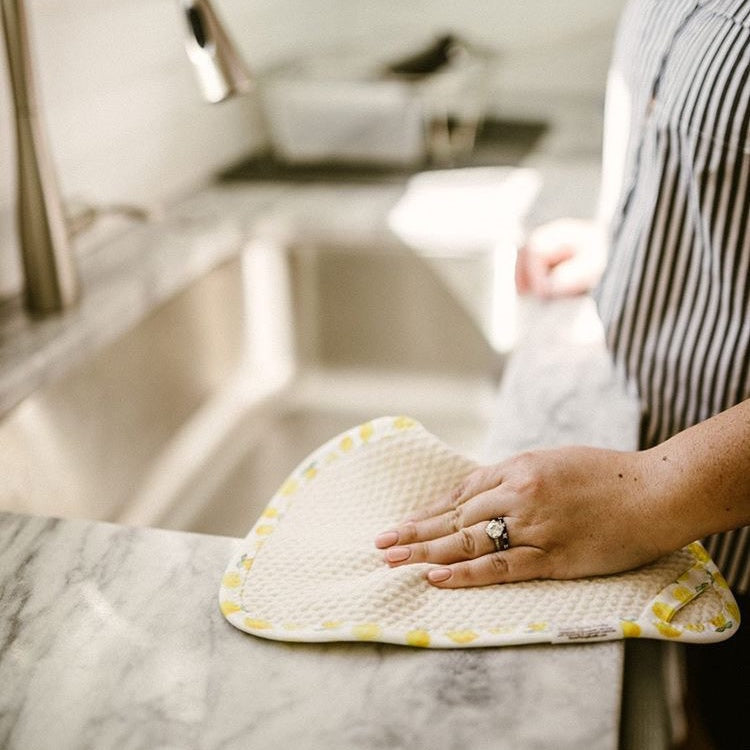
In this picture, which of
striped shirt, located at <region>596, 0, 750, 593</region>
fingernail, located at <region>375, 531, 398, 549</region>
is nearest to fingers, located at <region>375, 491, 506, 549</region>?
fingernail, located at <region>375, 531, 398, 549</region>

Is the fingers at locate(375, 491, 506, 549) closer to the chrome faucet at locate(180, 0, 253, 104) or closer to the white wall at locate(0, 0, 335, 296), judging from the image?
the chrome faucet at locate(180, 0, 253, 104)

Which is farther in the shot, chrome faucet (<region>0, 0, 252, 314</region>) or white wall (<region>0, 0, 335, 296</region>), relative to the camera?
white wall (<region>0, 0, 335, 296</region>)

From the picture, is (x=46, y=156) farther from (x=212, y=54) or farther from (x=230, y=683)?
(x=230, y=683)

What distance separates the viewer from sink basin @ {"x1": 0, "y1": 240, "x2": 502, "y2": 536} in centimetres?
108

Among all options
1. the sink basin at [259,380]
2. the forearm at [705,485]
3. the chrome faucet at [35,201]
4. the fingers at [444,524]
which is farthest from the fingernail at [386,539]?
the chrome faucet at [35,201]

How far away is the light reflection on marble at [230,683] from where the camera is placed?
478 millimetres

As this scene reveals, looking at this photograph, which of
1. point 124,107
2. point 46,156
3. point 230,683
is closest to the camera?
point 230,683

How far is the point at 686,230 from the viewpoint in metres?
0.81

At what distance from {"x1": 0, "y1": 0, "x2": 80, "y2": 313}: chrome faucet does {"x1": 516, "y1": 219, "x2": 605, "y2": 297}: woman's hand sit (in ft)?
1.81

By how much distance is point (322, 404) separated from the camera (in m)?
1.34

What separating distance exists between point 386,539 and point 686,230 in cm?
40

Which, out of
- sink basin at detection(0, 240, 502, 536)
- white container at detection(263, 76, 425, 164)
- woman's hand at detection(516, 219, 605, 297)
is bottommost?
sink basin at detection(0, 240, 502, 536)

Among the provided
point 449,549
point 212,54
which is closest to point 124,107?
point 212,54

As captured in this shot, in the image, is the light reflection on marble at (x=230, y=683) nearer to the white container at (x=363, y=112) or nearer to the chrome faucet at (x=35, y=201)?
the chrome faucet at (x=35, y=201)
